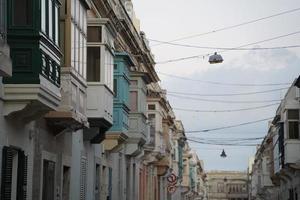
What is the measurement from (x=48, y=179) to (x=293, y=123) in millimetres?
29283

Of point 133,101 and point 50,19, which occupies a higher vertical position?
point 133,101

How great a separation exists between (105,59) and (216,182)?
137m

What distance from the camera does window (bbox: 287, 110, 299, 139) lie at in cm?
4525

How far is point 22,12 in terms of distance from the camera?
15.5m

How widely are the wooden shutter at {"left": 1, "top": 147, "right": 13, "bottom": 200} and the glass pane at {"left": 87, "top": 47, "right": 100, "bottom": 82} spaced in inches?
316

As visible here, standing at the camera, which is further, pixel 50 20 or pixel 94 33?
pixel 94 33

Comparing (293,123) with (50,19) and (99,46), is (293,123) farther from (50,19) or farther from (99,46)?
(50,19)

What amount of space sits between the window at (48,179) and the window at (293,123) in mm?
28004

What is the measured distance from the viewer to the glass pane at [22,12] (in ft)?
50.4

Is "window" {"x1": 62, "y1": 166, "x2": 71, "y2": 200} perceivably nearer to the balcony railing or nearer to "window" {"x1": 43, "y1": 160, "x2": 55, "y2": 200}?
"window" {"x1": 43, "y1": 160, "x2": 55, "y2": 200}

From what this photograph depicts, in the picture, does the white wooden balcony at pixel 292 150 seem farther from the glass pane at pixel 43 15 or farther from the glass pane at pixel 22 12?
the glass pane at pixel 22 12

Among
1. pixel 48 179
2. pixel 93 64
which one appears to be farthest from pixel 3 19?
pixel 93 64

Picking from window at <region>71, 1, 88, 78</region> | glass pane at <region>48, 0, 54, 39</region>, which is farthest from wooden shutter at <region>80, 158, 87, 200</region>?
glass pane at <region>48, 0, 54, 39</region>

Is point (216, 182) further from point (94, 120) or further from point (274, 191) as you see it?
point (94, 120)
